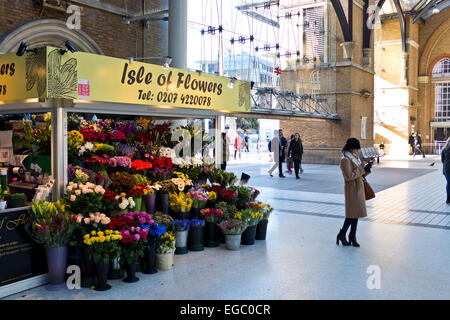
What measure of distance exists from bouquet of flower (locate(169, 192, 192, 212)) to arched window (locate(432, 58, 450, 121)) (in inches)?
1417

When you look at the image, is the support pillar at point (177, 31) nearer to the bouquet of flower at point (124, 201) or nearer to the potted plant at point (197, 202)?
the potted plant at point (197, 202)

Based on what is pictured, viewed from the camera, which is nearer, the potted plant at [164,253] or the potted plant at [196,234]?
the potted plant at [164,253]

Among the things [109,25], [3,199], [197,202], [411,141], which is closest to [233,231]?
[197,202]

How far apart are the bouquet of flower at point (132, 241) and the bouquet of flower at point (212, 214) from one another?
145 cm

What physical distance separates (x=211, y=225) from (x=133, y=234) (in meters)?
1.66

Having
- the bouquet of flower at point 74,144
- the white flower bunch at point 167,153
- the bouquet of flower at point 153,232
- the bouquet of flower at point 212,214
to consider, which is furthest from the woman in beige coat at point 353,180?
the bouquet of flower at point 74,144

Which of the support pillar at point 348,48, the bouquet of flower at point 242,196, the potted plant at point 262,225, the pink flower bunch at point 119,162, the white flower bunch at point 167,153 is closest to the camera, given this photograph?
the pink flower bunch at point 119,162

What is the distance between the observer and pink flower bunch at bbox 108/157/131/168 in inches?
228

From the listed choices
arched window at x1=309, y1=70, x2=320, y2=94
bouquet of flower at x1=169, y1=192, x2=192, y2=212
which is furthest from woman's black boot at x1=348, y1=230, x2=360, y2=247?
arched window at x1=309, y1=70, x2=320, y2=94

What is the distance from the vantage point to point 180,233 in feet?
19.7

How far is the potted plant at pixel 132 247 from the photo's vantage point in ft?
15.8

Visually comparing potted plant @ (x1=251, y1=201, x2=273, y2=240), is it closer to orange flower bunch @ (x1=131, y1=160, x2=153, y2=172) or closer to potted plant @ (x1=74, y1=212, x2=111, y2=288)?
orange flower bunch @ (x1=131, y1=160, x2=153, y2=172)

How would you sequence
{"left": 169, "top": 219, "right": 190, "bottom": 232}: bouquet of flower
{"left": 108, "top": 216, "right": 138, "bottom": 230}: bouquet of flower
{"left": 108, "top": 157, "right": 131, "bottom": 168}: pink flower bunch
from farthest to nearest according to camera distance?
{"left": 169, "top": 219, "right": 190, "bottom": 232}: bouquet of flower, {"left": 108, "top": 157, "right": 131, "bottom": 168}: pink flower bunch, {"left": 108, "top": 216, "right": 138, "bottom": 230}: bouquet of flower

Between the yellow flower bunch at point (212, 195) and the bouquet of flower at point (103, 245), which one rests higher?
the yellow flower bunch at point (212, 195)
